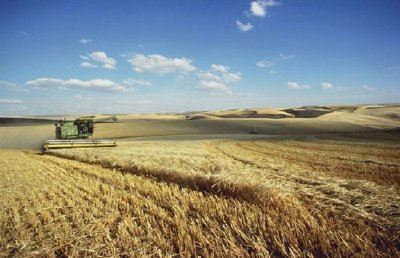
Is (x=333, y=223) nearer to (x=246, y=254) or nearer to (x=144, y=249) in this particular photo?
(x=246, y=254)

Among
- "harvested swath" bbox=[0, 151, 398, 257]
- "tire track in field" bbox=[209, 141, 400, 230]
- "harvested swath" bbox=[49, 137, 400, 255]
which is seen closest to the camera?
"harvested swath" bbox=[0, 151, 398, 257]

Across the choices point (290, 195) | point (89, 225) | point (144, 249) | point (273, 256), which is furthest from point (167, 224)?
point (290, 195)

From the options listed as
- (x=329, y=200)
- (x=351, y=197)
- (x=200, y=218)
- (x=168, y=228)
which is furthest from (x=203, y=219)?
(x=351, y=197)

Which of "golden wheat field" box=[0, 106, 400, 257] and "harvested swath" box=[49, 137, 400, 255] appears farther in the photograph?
"harvested swath" box=[49, 137, 400, 255]

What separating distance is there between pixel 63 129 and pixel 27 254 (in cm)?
3076

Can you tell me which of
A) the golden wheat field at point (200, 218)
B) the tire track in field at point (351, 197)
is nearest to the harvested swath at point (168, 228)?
the golden wheat field at point (200, 218)

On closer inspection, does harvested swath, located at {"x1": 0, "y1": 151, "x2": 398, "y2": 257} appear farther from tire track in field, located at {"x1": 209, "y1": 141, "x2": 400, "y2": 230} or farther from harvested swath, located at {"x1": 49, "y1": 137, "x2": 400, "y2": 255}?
tire track in field, located at {"x1": 209, "y1": 141, "x2": 400, "y2": 230}

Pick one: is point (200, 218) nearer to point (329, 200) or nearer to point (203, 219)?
point (203, 219)

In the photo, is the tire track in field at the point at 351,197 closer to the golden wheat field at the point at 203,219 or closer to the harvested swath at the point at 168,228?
the golden wheat field at the point at 203,219

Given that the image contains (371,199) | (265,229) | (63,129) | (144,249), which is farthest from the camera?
(63,129)

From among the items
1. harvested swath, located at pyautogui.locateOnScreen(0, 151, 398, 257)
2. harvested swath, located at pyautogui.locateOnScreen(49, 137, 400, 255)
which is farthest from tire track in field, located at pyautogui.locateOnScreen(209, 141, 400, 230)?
harvested swath, located at pyautogui.locateOnScreen(0, 151, 398, 257)

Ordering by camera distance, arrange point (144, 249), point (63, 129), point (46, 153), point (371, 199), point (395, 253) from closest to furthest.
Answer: point (395, 253), point (144, 249), point (371, 199), point (46, 153), point (63, 129)

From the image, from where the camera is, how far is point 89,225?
21.9 ft

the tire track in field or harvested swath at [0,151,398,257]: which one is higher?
the tire track in field
